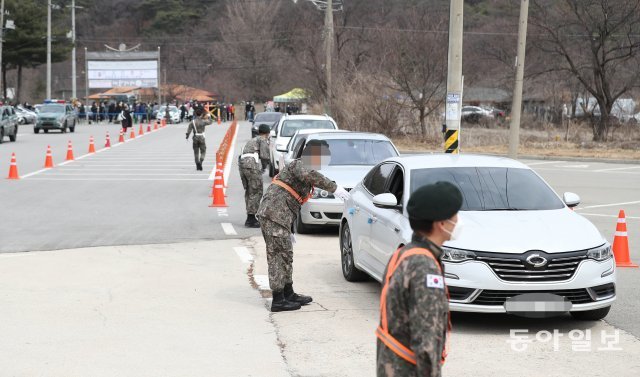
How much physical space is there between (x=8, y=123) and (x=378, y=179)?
34.1m

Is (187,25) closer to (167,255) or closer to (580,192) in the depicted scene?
(580,192)

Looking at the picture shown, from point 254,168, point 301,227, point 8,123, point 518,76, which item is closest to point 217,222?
point 254,168

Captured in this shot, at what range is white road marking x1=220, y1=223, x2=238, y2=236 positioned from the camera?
13891mm

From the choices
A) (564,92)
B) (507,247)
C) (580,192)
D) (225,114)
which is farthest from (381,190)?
(225,114)

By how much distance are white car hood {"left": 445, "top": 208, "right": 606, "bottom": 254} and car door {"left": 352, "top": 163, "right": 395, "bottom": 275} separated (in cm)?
111

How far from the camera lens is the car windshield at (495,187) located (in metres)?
8.48

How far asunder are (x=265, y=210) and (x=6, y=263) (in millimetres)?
4399

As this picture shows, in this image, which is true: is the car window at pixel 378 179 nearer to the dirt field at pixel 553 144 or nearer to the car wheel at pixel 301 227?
the car wheel at pixel 301 227

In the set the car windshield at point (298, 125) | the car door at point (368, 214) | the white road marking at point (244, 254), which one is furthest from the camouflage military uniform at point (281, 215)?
the car windshield at point (298, 125)

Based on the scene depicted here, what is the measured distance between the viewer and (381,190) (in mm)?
9359

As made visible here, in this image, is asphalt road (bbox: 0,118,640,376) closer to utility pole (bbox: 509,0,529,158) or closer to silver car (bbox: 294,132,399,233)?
silver car (bbox: 294,132,399,233)

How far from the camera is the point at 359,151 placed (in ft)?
47.8

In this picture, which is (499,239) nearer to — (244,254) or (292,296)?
(292,296)

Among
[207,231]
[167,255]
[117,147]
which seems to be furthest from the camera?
[117,147]
